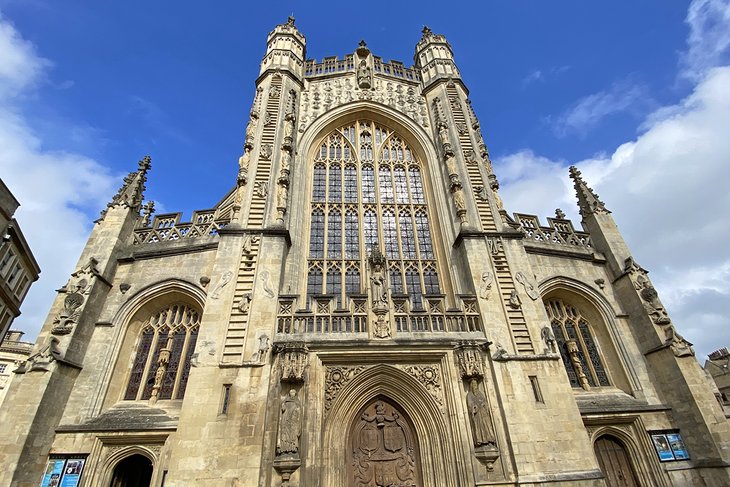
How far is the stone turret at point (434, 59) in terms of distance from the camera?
Answer: 58.2ft

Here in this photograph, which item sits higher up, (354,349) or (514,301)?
(514,301)

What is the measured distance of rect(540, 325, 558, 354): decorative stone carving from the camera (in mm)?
9962

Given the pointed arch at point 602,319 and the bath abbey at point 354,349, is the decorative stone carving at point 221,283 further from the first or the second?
the pointed arch at point 602,319

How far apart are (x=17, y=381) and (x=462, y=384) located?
11.2 meters

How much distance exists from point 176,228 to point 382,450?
33.1ft

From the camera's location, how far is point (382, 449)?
903 centimetres

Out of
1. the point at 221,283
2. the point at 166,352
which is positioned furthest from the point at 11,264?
the point at 166,352

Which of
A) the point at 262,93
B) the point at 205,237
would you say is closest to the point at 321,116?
the point at 262,93

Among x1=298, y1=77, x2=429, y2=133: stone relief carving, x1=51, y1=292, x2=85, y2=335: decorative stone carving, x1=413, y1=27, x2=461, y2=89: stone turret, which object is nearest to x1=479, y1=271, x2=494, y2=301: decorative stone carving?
x1=298, y1=77, x2=429, y2=133: stone relief carving

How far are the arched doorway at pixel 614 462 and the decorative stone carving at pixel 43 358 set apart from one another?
15018mm

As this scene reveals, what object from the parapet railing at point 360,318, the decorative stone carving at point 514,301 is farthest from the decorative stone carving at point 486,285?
the decorative stone carving at point 514,301

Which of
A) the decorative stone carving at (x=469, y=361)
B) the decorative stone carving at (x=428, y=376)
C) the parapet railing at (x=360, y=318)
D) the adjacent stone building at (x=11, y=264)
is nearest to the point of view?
the adjacent stone building at (x=11, y=264)

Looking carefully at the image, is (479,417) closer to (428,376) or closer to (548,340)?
(428,376)

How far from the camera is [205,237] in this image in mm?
12344
